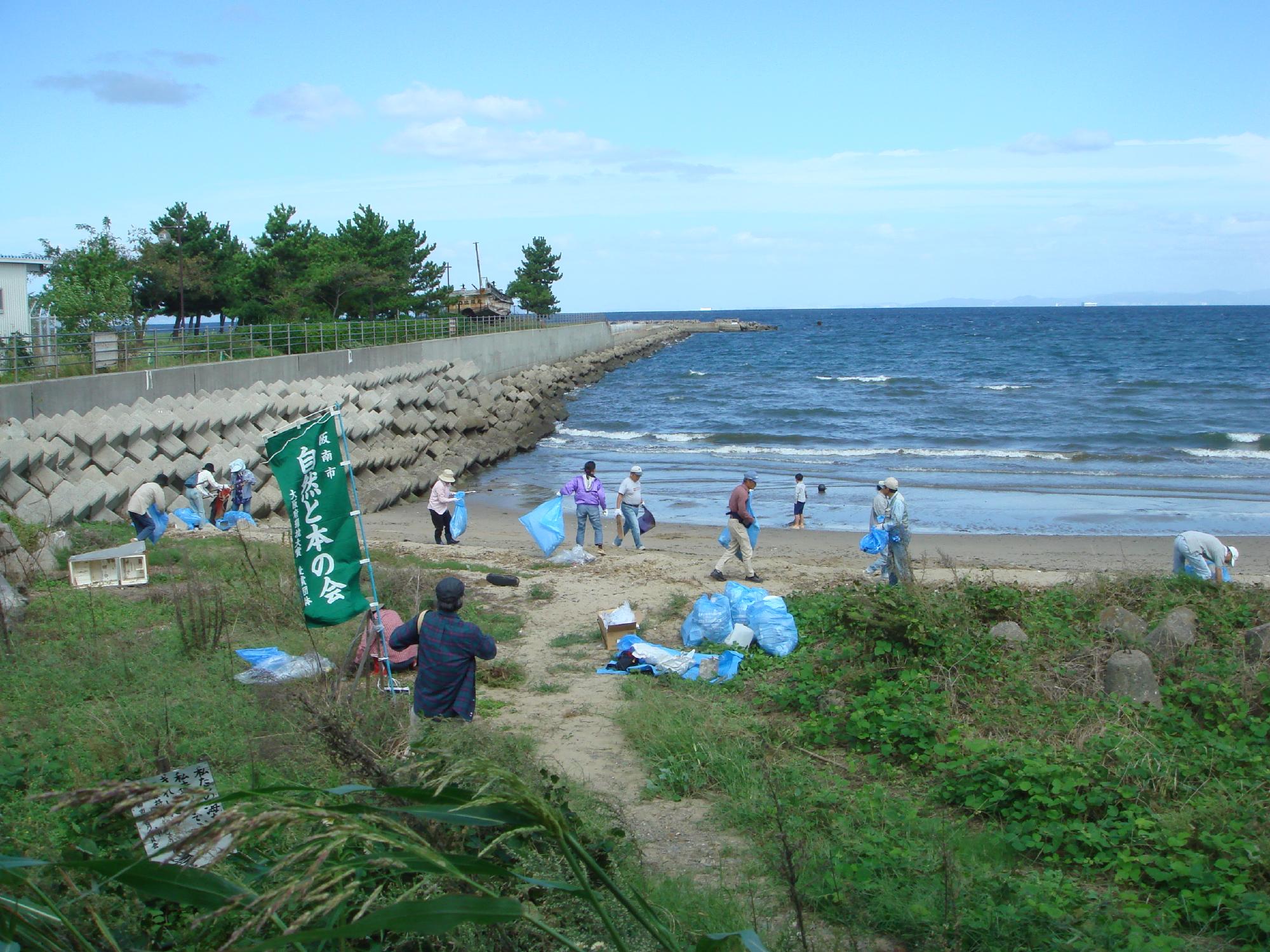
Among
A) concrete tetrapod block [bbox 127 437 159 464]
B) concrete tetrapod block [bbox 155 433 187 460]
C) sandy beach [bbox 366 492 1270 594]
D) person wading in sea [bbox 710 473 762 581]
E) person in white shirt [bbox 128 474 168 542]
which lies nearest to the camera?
person wading in sea [bbox 710 473 762 581]

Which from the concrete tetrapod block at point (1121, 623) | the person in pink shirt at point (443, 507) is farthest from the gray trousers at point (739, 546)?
the concrete tetrapod block at point (1121, 623)

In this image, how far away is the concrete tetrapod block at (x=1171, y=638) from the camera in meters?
7.50

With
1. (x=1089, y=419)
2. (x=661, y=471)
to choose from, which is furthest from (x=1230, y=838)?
(x=1089, y=419)

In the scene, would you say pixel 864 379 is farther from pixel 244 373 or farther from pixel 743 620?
pixel 743 620

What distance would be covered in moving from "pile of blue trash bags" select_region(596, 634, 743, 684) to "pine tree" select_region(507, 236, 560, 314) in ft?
252

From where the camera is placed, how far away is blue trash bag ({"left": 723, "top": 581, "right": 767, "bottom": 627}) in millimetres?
9539

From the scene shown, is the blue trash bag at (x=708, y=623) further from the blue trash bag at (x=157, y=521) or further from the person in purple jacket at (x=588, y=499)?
the blue trash bag at (x=157, y=521)

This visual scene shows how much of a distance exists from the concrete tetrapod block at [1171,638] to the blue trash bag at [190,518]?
45.0 feet

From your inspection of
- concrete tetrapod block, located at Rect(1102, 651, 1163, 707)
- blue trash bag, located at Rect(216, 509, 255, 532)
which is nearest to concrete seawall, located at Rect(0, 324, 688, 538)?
blue trash bag, located at Rect(216, 509, 255, 532)

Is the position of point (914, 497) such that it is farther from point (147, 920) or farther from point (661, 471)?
point (147, 920)

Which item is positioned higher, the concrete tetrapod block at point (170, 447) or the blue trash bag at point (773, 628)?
the concrete tetrapod block at point (170, 447)

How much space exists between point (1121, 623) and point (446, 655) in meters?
5.49

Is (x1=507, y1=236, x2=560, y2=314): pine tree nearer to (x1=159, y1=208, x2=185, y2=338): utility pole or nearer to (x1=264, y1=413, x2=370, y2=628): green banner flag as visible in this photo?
(x1=159, y1=208, x2=185, y2=338): utility pole

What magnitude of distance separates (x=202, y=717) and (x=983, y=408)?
40.9 meters
